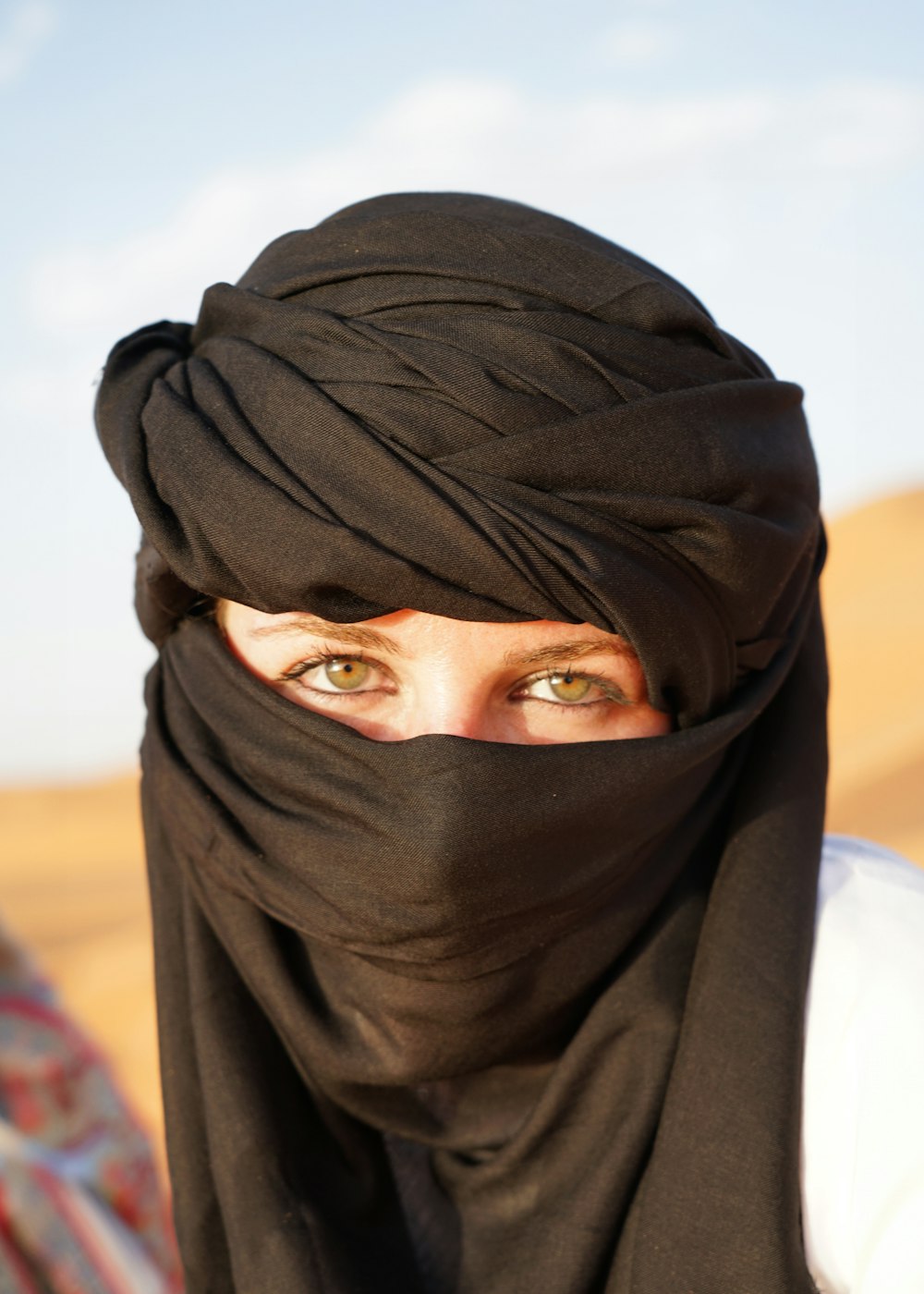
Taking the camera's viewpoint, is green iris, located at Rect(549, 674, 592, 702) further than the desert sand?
No

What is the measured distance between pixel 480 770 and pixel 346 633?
30 cm

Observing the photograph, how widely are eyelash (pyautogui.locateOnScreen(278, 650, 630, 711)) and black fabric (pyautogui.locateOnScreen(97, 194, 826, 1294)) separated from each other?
7cm

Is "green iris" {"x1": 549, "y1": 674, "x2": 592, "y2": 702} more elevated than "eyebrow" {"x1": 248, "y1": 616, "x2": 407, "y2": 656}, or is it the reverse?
"eyebrow" {"x1": 248, "y1": 616, "x2": 407, "y2": 656}

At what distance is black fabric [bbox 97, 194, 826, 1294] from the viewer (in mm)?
2172

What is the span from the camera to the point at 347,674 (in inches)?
92.7

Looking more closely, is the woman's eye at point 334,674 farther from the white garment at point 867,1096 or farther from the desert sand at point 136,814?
the desert sand at point 136,814

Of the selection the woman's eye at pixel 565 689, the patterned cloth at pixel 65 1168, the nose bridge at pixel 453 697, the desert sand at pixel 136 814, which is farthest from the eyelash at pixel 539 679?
the desert sand at pixel 136 814

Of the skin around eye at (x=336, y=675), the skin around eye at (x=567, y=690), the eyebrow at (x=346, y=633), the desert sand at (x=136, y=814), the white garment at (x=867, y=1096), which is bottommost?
the desert sand at (x=136, y=814)

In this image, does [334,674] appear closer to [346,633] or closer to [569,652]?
[346,633]

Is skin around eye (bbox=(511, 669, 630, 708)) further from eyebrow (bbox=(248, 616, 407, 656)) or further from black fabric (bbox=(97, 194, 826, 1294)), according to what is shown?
eyebrow (bbox=(248, 616, 407, 656))

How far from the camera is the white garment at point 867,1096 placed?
2.02 m

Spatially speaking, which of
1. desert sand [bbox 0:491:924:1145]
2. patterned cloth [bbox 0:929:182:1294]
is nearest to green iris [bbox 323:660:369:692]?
patterned cloth [bbox 0:929:182:1294]

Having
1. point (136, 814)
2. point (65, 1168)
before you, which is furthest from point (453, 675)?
point (136, 814)

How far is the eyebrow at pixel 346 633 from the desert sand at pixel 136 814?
16.8ft
